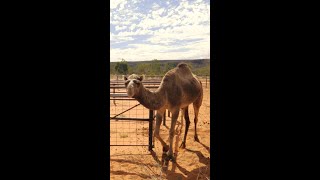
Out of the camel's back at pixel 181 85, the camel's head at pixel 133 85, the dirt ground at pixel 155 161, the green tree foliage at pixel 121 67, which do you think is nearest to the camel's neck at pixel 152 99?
the camel's head at pixel 133 85

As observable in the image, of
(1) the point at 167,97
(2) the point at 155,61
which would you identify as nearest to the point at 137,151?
(1) the point at 167,97

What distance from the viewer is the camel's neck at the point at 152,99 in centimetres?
507

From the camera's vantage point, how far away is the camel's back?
5930 mm

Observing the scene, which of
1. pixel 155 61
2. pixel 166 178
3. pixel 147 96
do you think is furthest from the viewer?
pixel 155 61

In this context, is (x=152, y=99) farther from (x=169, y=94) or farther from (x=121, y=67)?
(x=121, y=67)

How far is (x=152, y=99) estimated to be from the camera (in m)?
5.29

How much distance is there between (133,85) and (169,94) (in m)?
1.44

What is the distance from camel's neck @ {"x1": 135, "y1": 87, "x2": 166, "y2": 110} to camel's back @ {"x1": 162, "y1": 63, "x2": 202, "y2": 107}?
0.29 metres

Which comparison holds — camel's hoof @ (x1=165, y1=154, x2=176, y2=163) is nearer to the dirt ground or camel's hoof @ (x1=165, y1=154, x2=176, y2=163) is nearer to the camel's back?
the dirt ground
